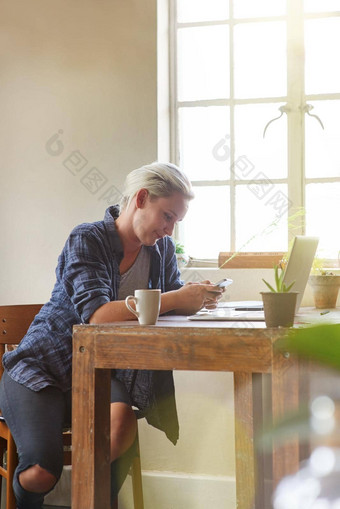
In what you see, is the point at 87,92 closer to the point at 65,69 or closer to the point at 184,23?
the point at 65,69

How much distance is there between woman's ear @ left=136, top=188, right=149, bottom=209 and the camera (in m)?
2.12

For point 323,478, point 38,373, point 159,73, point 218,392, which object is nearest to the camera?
point 323,478

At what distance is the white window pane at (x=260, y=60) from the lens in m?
3.11

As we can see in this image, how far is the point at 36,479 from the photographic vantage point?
1763 mm

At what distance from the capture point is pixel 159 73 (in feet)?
9.93

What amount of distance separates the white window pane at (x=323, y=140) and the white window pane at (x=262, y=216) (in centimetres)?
17

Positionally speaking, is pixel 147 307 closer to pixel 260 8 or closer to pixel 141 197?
pixel 141 197

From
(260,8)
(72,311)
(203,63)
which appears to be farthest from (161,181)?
(260,8)

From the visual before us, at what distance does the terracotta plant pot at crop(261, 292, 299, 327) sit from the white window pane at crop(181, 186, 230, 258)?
1694mm

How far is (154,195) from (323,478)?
1770 mm

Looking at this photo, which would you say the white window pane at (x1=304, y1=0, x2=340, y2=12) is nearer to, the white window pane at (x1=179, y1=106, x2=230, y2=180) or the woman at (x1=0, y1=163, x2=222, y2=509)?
the white window pane at (x1=179, y1=106, x2=230, y2=180)

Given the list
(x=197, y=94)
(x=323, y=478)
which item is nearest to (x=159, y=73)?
(x=197, y=94)

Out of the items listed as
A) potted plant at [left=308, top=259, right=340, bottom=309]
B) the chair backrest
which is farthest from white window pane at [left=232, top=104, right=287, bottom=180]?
the chair backrest

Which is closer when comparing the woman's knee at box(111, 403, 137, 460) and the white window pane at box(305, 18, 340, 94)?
the woman's knee at box(111, 403, 137, 460)
